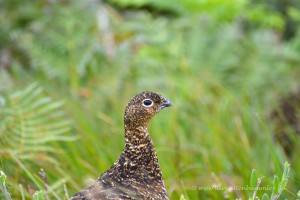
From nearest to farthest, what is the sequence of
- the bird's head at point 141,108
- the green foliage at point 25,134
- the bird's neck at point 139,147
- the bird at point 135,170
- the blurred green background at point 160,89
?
the bird at point 135,170 → the bird's neck at point 139,147 → the bird's head at point 141,108 → the green foliage at point 25,134 → the blurred green background at point 160,89

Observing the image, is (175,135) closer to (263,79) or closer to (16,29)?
(263,79)

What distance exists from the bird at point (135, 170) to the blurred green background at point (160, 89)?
0.39m

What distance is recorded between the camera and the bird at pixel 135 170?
9.09 ft

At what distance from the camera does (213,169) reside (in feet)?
13.9

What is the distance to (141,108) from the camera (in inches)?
128

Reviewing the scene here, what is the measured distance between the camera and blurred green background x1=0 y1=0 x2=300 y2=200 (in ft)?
13.2

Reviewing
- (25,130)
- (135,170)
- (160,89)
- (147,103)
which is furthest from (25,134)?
(160,89)

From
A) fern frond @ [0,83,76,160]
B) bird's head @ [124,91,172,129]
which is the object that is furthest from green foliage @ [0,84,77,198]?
bird's head @ [124,91,172,129]

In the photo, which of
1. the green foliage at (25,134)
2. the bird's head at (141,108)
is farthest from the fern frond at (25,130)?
the bird's head at (141,108)

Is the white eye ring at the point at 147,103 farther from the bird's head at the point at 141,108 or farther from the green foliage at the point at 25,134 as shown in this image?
the green foliage at the point at 25,134

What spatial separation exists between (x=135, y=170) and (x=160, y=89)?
344 cm

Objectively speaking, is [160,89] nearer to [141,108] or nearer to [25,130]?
[25,130]

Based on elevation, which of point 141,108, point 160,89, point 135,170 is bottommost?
point 135,170

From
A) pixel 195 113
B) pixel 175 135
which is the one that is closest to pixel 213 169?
pixel 175 135
